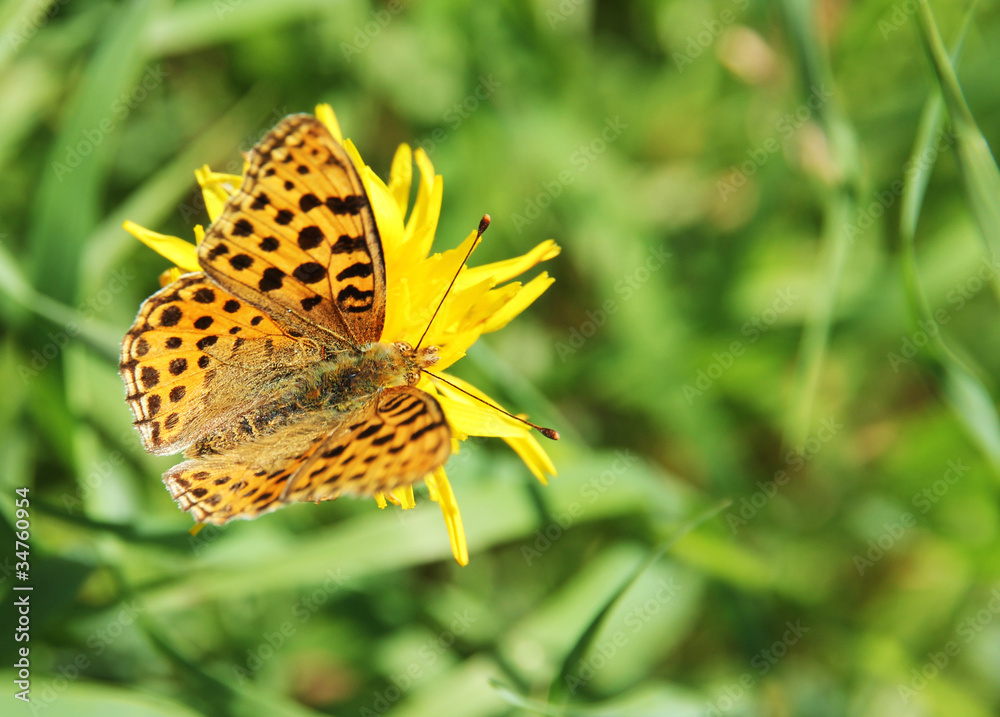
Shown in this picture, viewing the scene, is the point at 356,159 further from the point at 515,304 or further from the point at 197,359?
the point at 197,359

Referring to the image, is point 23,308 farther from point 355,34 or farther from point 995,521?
point 995,521

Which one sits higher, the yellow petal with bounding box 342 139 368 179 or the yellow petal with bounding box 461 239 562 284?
the yellow petal with bounding box 342 139 368 179

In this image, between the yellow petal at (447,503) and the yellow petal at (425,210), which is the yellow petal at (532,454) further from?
the yellow petal at (425,210)

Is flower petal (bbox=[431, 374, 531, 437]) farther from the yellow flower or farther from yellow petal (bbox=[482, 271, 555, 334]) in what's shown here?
yellow petal (bbox=[482, 271, 555, 334])

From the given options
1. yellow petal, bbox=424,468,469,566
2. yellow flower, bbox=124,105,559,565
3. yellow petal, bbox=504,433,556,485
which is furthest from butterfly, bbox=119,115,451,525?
yellow petal, bbox=504,433,556,485

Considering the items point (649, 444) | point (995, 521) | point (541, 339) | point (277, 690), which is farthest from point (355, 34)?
point (995, 521)

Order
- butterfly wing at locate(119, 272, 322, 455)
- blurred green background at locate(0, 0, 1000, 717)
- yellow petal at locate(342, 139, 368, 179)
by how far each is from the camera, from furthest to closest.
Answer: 1. blurred green background at locate(0, 0, 1000, 717)
2. yellow petal at locate(342, 139, 368, 179)
3. butterfly wing at locate(119, 272, 322, 455)
